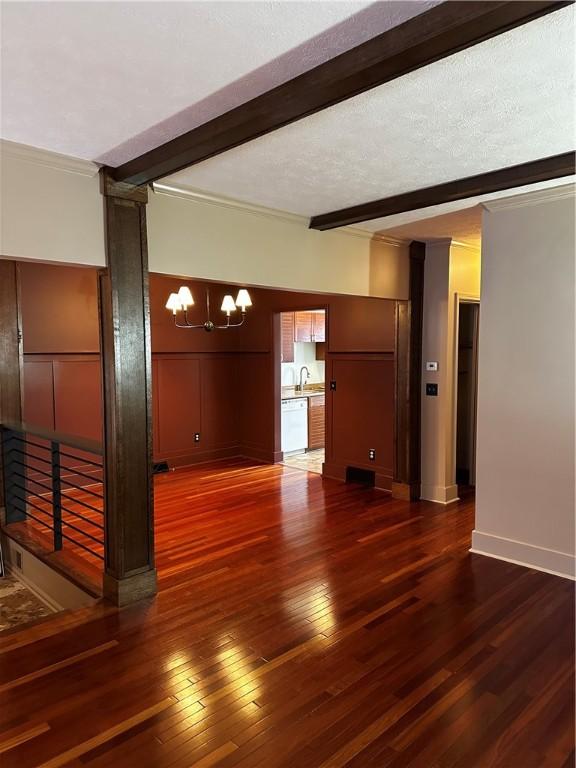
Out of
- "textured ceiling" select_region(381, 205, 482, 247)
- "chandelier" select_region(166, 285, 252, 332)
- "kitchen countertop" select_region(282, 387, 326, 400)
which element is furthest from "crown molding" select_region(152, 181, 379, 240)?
"kitchen countertop" select_region(282, 387, 326, 400)

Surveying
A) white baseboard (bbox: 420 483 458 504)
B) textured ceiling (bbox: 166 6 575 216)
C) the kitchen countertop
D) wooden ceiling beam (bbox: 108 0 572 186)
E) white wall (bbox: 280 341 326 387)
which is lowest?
white baseboard (bbox: 420 483 458 504)

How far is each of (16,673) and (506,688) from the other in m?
2.24

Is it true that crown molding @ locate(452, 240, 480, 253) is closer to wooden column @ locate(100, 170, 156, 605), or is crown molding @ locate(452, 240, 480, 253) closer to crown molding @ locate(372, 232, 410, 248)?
crown molding @ locate(372, 232, 410, 248)

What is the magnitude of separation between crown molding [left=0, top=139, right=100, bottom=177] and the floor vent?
13.5 feet

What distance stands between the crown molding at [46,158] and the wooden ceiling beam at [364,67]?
532mm

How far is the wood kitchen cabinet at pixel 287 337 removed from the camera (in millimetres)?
7738

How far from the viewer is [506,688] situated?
2.31 metres

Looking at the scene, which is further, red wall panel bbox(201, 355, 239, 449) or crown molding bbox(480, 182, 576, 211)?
red wall panel bbox(201, 355, 239, 449)

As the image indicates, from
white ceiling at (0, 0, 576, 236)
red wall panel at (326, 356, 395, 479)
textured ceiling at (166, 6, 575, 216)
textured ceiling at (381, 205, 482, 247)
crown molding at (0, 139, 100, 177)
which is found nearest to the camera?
white ceiling at (0, 0, 576, 236)

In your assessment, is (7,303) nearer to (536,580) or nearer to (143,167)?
(143,167)

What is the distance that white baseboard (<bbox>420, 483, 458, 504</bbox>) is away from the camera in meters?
5.14

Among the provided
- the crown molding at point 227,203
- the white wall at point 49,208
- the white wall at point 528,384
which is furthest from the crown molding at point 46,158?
the white wall at point 528,384

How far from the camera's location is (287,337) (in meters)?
7.89

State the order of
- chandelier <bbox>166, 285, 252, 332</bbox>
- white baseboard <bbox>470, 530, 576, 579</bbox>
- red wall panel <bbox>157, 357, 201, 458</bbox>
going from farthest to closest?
1. red wall panel <bbox>157, 357, 201, 458</bbox>
2. chandelier <bbox>166, 285, 252, 332</bbox>
3. white baseboard <bbox>470, 530, 576, 579</bbox>
